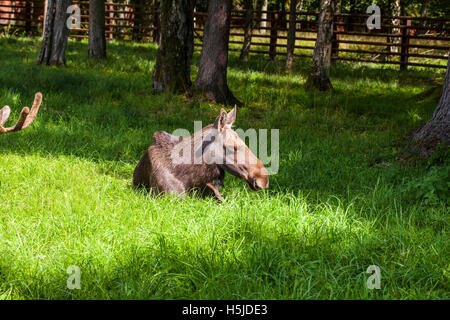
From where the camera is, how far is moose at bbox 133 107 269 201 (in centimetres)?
428

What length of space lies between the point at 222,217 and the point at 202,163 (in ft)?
2.07

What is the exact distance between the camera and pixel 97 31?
50.9 feet

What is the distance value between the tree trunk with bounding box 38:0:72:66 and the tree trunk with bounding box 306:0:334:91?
6.09 metres

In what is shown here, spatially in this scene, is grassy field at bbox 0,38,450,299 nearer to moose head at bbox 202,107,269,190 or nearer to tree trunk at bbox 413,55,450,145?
moose head at bbox 202,107,269,190

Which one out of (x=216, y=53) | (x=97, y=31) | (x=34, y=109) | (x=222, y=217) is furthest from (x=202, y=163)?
(x=97, y=31)

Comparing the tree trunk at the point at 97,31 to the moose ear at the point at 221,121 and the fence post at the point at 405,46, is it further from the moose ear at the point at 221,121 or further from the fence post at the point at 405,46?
the moose ear at the point at 221,121

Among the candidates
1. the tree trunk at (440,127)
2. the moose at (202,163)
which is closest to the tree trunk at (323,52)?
the tree trunk at (440,127)

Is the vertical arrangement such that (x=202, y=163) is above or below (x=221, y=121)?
below

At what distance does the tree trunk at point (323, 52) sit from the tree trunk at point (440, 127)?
5.13 meters

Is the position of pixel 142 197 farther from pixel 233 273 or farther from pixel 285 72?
pixel 285 72

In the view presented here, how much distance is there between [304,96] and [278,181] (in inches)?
211

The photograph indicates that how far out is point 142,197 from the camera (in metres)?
4.69

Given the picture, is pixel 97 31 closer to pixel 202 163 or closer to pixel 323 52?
pixel 323 52
